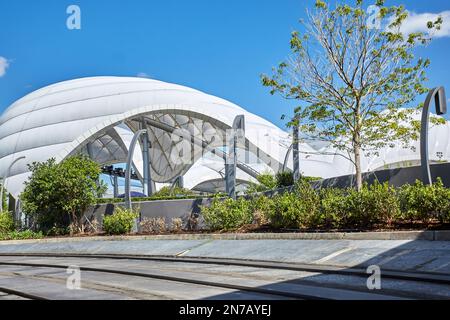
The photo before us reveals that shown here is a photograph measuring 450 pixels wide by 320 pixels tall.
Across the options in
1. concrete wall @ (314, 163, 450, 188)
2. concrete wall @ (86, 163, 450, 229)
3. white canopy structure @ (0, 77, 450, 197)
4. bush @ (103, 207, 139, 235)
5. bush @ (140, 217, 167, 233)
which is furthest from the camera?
white canopy structure @ (0, 77, 450, 197)

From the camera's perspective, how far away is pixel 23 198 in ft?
95.2

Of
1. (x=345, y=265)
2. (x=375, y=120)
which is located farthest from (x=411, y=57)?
(x=345, y=265)

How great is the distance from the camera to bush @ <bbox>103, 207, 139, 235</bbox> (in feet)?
79.9

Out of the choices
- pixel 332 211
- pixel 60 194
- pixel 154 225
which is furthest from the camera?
pixel 60 194

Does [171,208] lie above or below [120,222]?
above

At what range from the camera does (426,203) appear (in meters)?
13.1

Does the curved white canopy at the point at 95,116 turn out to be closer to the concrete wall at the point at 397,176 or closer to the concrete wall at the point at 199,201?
the concrete wall at the point at 199,201

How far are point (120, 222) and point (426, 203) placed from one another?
1513 centimetres

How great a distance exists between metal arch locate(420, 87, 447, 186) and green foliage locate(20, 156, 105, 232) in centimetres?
1843

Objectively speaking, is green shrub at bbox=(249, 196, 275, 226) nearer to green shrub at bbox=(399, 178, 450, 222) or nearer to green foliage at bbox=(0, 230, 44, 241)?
green shrub at bbox=(399, 178, 450, 222)

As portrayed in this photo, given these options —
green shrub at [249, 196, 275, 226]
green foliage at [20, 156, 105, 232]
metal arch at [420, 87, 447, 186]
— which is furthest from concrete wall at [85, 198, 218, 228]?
metal arch at [420, 87, 447, 186]

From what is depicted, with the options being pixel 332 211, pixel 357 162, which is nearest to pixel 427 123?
pixel 332 211

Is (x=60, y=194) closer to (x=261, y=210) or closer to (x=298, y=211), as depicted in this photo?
(x=261, y=210)
